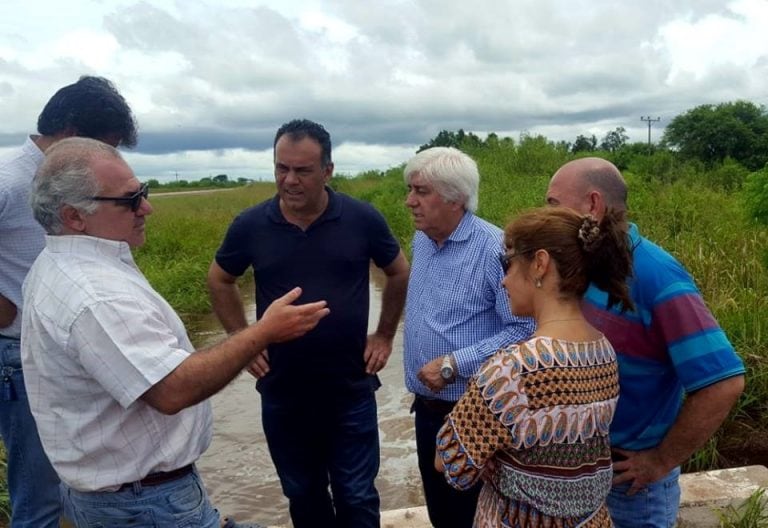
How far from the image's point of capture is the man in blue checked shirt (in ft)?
8.42

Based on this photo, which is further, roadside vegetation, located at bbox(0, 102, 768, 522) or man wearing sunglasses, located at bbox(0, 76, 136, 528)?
roadside vegetation, located at bbox(0, 102, 768, 522)

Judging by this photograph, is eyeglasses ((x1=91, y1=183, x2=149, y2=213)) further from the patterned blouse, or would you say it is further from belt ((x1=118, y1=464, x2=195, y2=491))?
the patterned blouse

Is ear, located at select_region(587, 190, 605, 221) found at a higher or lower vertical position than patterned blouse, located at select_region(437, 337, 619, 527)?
higher

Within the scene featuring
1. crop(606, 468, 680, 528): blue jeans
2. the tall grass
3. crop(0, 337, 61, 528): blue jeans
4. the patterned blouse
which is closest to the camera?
the patterned blouse

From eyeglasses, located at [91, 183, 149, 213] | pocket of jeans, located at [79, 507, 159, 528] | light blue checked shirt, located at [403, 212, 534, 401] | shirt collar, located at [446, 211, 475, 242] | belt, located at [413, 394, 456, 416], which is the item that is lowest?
belt, located at [413, 394, 456, 416]

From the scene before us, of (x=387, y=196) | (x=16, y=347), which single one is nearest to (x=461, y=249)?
(x=16, y=347)

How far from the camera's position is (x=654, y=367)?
195cm

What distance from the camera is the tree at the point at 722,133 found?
94.5ft

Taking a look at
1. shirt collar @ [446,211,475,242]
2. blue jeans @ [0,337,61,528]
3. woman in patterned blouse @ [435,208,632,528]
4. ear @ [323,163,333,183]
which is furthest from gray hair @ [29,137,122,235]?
shirt collar @ [446,211,475,242]

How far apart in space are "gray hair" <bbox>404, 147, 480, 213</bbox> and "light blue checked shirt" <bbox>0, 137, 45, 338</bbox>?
57.5 inches

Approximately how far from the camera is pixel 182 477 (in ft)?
6.39

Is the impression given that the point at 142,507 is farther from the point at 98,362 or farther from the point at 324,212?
the point at 324,212

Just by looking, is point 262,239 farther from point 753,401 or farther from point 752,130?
point 752,130

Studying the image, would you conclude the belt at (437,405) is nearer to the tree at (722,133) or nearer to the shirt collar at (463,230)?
the shirt collar at (463,230)
